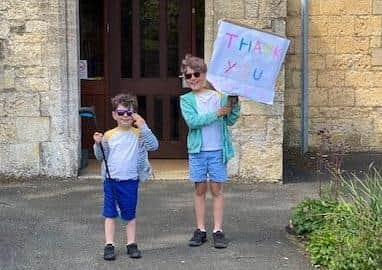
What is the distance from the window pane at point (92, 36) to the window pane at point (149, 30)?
591 millimetres

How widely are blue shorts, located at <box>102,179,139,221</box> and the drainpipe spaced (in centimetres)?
A: 553

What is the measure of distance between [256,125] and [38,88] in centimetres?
257

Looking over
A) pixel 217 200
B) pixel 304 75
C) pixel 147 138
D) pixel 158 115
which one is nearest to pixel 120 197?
pixel 147 138

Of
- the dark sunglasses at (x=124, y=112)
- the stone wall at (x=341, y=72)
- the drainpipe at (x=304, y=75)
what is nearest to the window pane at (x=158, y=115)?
the stone wall at (x=341, y=72)

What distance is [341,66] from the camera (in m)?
11.2

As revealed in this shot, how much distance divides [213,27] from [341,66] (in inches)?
115

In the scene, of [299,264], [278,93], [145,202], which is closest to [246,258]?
[299,264]

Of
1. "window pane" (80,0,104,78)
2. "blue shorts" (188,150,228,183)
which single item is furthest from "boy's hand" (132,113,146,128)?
"window pane" (80,0,104,78)

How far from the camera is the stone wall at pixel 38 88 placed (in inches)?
352

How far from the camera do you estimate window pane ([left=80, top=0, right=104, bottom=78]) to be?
10.3 meters

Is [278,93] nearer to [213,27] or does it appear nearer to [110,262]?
[213,27]

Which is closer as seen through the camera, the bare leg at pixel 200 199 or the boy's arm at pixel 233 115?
the boy's arm at pixel 233 115

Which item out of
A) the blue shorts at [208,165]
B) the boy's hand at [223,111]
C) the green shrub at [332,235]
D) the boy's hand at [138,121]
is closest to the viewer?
the green shrub at [332,235]

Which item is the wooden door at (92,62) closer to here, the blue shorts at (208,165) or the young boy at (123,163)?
the blue shorts at (208,165)
